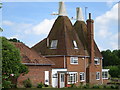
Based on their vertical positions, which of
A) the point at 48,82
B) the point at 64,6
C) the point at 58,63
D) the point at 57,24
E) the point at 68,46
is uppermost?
the point at 64,6

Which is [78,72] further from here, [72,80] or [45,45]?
[45,45]

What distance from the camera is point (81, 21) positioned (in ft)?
127

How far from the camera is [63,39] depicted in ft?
112

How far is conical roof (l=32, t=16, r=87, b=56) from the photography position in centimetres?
3397

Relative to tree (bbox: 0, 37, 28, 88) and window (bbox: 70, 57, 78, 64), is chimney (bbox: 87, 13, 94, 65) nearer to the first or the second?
window (bbox: 70, 57, 78, 64)

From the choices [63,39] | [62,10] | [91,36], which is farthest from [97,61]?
[62,10]

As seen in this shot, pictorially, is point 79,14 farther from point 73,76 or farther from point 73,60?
point 73,76

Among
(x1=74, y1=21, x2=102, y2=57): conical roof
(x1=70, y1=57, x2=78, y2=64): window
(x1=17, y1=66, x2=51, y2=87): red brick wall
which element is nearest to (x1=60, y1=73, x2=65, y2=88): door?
(x1=70, y1=57, x2=78, y2=64): window

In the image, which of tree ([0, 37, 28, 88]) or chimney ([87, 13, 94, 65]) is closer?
tree ([0, 37, 28, 88])

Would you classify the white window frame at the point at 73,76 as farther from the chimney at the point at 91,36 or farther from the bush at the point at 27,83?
the bush at the point at 27,83

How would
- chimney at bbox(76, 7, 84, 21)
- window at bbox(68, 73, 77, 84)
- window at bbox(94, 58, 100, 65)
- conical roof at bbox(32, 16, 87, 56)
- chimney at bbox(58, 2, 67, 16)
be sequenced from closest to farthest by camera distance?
window at bbox(68, 73, 77, 84), conical roof at bbox(32, 16, 87, 56), chimney at bbox(58, 2, 67, 16), window at bbox(94, 58, 100, 65), chimney at bbox(76, 7, 84, 21)

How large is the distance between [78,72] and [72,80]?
1.89 meters

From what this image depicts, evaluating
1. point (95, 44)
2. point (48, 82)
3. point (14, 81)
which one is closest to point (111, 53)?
point (95, 44)

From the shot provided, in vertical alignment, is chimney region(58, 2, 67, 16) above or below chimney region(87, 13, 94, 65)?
above
